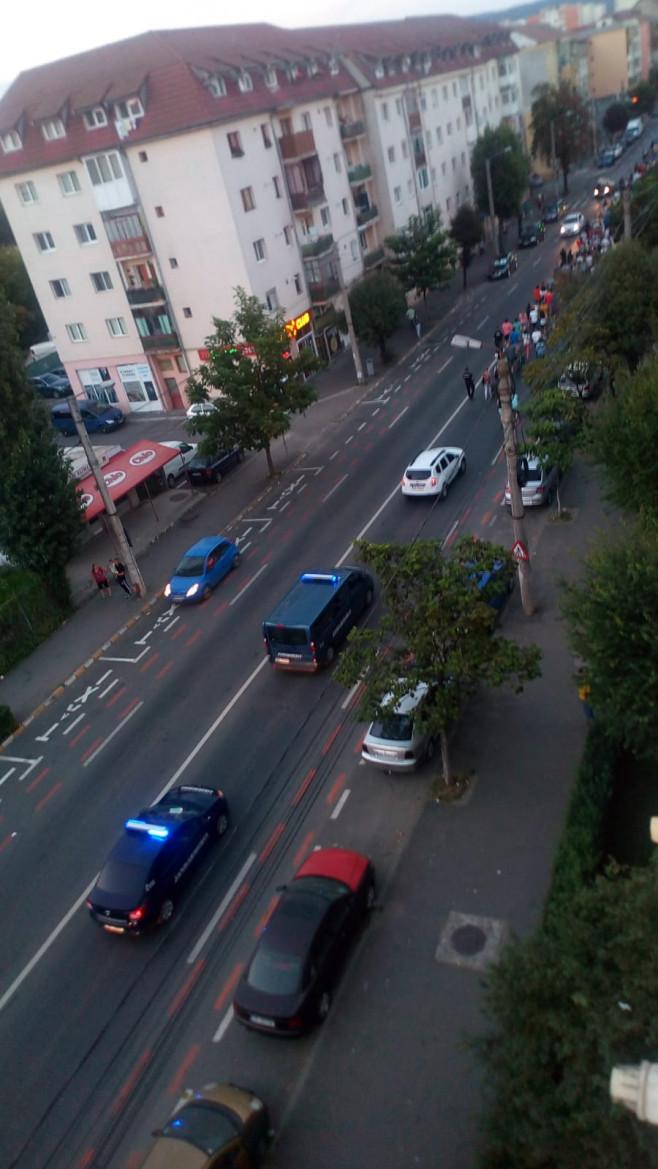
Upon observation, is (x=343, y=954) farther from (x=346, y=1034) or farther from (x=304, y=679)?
(x=304, y=679)

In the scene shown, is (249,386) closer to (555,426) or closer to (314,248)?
(555,426)

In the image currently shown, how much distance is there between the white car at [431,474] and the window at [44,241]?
27.7 metres

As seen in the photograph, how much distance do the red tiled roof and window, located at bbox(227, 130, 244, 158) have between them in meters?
0.79

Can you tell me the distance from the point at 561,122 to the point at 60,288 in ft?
182

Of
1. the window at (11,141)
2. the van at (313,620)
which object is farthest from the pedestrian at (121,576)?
the window at (11,141)

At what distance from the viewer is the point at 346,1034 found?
11398 millimetres

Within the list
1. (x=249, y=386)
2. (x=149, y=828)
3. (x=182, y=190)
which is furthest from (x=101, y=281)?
(x=149, y=828)

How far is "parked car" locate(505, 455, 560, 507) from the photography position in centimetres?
2467

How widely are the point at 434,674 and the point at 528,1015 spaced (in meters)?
6.39

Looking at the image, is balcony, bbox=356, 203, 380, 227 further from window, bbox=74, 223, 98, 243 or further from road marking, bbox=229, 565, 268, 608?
road marking, bbox=229, 565, 268, 608

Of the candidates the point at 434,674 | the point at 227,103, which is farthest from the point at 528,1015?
the point at 227,103

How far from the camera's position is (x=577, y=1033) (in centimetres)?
→ 747

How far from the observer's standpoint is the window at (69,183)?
39625mm

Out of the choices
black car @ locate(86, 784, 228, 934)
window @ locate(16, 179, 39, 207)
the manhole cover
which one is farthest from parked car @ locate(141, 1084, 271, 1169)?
window @ locate(16, 179, 39, 207)
